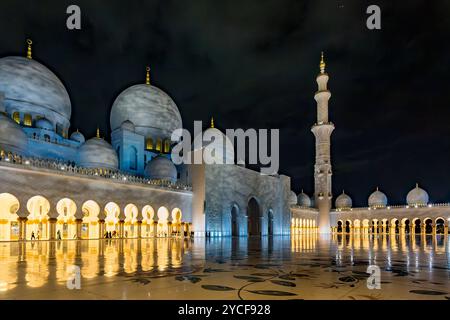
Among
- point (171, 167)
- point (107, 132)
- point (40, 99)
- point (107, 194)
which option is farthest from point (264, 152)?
point (40, 99)

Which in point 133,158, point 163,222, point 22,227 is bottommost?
point 163,222

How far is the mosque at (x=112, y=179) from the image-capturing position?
19281 mm

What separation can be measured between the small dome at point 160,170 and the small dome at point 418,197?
109ft

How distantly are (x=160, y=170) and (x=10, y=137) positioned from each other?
37.7 feet

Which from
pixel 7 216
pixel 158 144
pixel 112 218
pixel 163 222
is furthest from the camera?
pixel 158 144

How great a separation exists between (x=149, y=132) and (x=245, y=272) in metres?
29.5

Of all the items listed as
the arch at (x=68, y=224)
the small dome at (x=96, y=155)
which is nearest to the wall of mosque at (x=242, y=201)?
the small dome at (x=96, y=155)

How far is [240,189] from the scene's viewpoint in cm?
3117

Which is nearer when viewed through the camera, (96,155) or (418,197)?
(96,155)

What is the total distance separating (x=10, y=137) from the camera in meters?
19.4

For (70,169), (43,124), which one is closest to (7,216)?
(70,169)

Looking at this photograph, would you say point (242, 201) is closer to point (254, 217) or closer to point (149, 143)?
point (254, 217)
